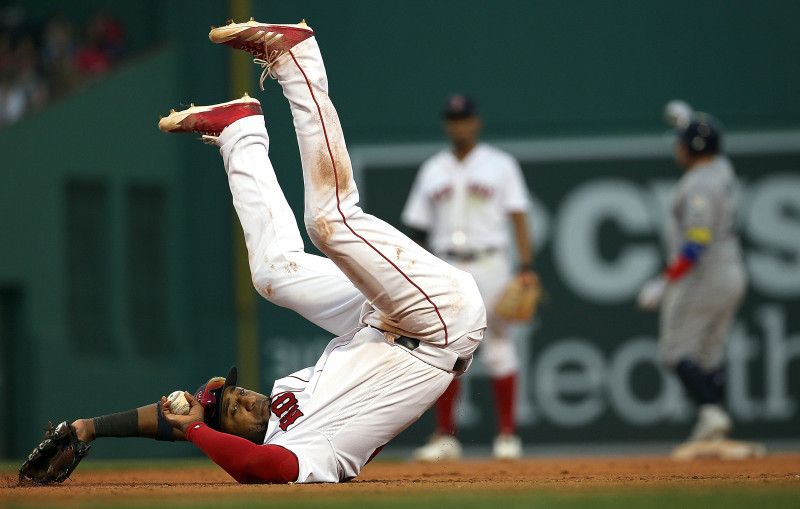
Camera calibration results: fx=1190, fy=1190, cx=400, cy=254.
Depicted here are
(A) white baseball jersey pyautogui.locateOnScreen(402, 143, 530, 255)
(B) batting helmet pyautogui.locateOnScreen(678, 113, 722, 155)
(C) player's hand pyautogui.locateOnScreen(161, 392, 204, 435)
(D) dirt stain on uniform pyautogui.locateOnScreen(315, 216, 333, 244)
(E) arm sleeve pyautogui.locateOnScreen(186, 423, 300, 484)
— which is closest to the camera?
(E) arm sleeve pyautogui.locateOnScreen(186, 423, 300, 484)

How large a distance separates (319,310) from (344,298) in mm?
119

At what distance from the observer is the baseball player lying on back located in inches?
175

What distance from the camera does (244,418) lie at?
4688 millimetres

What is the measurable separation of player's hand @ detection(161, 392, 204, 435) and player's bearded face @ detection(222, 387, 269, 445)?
0.11 m

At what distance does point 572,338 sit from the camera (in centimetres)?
980

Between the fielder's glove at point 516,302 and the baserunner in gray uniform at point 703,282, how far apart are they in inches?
29.3

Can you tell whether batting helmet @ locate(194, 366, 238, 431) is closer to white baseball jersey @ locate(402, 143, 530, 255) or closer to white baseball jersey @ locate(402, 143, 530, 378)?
white baseball jersey @ locate(402, 143, 530, 378)

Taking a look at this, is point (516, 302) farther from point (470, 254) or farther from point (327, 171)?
point (327, 171)

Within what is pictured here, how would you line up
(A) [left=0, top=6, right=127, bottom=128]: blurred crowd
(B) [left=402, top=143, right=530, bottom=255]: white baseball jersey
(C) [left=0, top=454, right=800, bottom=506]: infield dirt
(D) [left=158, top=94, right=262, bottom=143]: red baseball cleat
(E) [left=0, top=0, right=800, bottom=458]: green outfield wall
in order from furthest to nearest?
(A) [left=0, top=6, right=127, bottom=128]: blurred crowd → (E) [left=0, top=0, right=800, bottom=458]: green outfield wall → (B) [left=402, top=143, right=530, bottom=255]: white baseball jersey → (D) [left=158, top=94, right=262, bottom=143]: red baseball cleat → (C) [left=0, top=454, right=800, bottom=506]: infield dirt

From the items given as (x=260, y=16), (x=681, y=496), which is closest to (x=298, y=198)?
(x=260, y=16)

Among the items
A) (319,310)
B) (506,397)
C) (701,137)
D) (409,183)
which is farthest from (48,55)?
(319,310)

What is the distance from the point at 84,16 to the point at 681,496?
10122 mm

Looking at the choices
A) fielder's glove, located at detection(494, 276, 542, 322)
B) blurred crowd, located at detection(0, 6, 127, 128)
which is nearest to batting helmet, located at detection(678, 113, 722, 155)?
fielder's glove, located at detection(494, 276, 542, 322)

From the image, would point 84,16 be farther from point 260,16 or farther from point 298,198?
point 298,198
